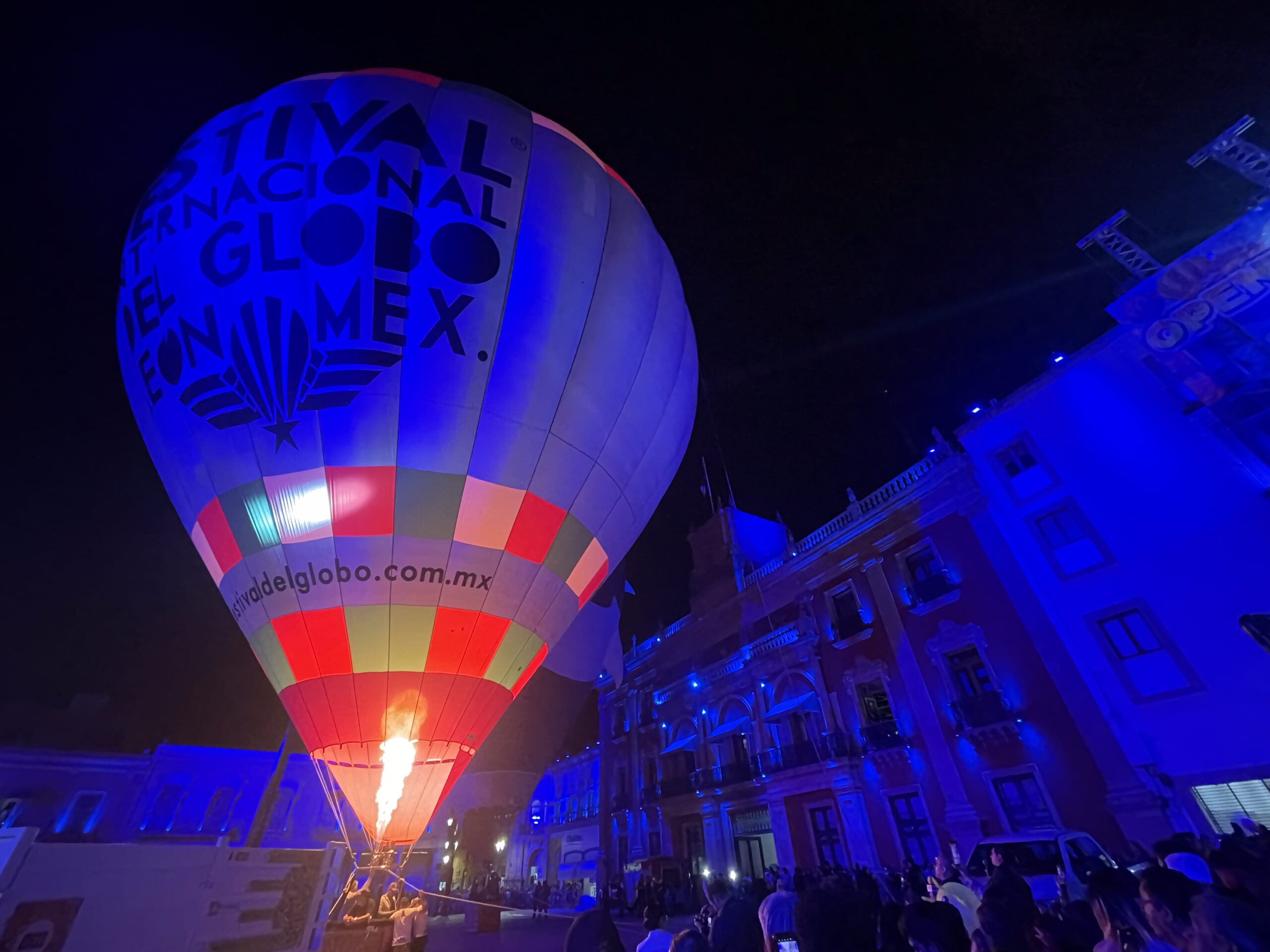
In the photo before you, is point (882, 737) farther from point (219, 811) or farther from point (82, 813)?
point (82, 813)

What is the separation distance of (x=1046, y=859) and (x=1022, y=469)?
27.4 feet

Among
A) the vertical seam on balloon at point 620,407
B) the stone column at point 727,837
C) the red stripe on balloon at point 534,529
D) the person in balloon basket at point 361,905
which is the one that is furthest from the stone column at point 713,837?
the red stripe on balloon at point 534,529

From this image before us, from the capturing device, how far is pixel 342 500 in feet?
19.0

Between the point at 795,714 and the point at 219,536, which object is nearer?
the point at 219,536

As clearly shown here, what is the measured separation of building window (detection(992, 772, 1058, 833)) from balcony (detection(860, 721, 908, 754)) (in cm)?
205

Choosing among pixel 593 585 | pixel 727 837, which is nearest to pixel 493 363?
pixel 593 585

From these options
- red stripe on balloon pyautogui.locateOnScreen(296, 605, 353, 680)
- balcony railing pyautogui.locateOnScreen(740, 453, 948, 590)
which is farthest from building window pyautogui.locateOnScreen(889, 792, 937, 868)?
red stripe on balloon pyautogui.locateOnScreen(296, 605, 353, 680)

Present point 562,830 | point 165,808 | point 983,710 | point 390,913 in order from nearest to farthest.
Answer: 1. point 390,913
2. point 983,710
3. point 165,808
4. point 562,830

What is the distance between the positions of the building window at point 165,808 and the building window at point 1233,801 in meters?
35.4

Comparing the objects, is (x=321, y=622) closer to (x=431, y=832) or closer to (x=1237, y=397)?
(x=1237, y=397)

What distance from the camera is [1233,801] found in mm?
8844

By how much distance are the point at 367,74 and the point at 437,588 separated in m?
6.58

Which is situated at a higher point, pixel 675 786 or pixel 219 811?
pixel 219 811

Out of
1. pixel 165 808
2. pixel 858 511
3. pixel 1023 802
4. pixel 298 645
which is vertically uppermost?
pixel 858 511
